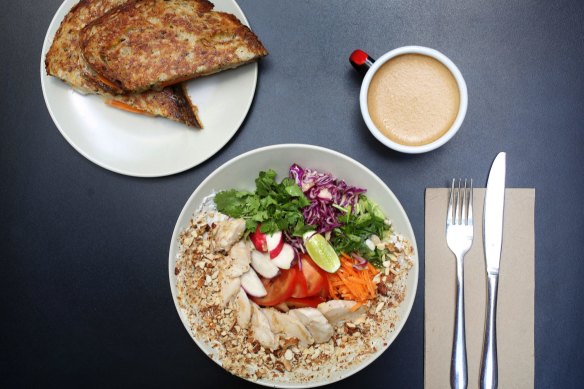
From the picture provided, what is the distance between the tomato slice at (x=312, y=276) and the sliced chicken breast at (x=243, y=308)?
6.3 inches

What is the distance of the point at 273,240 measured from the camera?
4.15 ft

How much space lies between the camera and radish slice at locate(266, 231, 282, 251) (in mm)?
1261

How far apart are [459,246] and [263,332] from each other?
589 millimetres

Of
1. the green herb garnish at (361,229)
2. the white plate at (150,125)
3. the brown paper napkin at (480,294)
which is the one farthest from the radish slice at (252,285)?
the brown paper napkin at (480,294)

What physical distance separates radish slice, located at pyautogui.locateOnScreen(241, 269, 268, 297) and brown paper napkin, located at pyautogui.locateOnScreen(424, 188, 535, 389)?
48 centimetres

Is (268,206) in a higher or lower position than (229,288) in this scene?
higher

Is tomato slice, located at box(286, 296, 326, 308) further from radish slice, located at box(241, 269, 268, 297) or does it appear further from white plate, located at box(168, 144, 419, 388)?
white plate, located at box(168, 144, 419, 388)

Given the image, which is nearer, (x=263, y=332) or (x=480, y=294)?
(x=263, y=332)

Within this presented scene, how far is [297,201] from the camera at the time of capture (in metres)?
1.27

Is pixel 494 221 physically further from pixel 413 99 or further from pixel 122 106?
pixel 122 106

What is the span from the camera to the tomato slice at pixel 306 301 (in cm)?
130

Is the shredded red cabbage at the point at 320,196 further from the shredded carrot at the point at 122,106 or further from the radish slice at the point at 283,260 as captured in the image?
the shredded carrot at the point at 122,106

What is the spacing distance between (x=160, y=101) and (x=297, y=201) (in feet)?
1.55

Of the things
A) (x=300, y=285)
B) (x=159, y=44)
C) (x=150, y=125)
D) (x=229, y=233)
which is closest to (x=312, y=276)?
(x=300, y=285)
